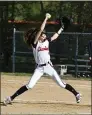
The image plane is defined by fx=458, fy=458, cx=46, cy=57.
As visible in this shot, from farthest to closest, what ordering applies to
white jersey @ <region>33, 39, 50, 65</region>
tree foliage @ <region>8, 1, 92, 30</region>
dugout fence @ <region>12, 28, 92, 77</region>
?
tree foliage @ <region>8, 1, 92, 30</region> → dugout fence @ <region>12, 28, 92, 77</region> → white jersey @ <region>33, 39, 50, 65</region>

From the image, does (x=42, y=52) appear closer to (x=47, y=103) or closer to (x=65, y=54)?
(x=47, y=103)

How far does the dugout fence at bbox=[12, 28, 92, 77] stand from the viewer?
22.4 metres

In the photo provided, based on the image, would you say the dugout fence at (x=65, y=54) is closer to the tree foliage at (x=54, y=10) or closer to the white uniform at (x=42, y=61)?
the tree foliage at (x=54, y=10)

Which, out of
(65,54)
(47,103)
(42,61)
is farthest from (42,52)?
(65,54)

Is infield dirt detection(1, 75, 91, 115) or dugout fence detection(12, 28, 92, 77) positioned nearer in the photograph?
infield dirt detection(1, 75, 91, 115)

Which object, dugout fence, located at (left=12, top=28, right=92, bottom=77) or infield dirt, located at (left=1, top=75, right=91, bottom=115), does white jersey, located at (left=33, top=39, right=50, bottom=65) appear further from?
dugout fence, located at (left=12, top=28, right=92, bottom=77)

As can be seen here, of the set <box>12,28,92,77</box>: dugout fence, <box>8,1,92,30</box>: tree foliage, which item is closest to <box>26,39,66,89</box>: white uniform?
<box>12,28,92,77</box>: dugout fence

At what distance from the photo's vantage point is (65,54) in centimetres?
2333

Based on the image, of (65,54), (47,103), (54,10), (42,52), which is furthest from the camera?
(54,10)

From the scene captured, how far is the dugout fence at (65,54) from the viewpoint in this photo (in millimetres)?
22422

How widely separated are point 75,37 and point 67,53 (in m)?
0.94

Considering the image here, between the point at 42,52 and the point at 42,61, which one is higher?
the point at 42,52

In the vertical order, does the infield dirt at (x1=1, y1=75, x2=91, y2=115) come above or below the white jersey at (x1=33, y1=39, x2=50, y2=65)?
below

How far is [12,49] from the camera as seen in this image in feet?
79.6
